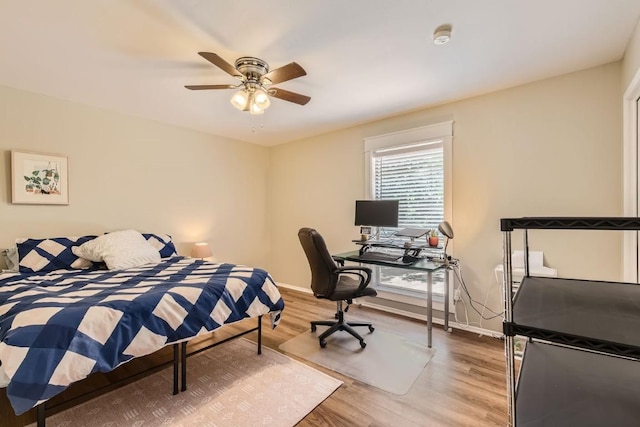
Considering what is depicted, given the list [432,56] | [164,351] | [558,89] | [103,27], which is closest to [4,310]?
[164,351]

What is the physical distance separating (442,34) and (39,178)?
3761mm

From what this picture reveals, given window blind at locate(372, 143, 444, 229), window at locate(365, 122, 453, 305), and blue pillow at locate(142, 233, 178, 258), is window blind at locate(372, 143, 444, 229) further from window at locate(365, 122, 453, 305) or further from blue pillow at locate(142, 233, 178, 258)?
blue pillow at locate(142, 233, 178, 258)

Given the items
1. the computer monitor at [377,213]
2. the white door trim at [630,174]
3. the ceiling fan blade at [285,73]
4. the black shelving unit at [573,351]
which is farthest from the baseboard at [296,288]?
the black shelving unit at [573,351]

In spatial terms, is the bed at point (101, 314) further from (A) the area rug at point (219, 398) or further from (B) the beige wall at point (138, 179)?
(B) the beige wall at point (138, 179)

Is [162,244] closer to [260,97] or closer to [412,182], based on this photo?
[260,97]

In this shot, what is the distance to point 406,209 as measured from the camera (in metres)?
3.44

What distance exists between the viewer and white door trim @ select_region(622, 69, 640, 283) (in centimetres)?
196

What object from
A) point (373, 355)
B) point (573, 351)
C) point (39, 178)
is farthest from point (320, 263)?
point (39, 178)

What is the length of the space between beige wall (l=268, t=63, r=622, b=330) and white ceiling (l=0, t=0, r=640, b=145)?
0.19m

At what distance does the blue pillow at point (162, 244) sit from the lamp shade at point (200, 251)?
13.9 inches

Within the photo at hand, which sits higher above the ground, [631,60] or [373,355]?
[631,60]

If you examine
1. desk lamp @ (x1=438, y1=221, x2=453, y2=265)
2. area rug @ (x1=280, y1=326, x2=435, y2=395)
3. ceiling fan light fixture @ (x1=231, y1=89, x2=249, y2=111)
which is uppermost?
ceiling fan light fixture @ (x1=231, y1=89, x2=249, y2=111)

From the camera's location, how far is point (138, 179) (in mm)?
3451

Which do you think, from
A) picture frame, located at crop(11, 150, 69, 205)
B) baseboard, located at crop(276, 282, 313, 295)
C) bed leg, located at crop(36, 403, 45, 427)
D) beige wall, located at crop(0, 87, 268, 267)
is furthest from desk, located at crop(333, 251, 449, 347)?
picture frame, located at crop(11, 150, 69, 205)
